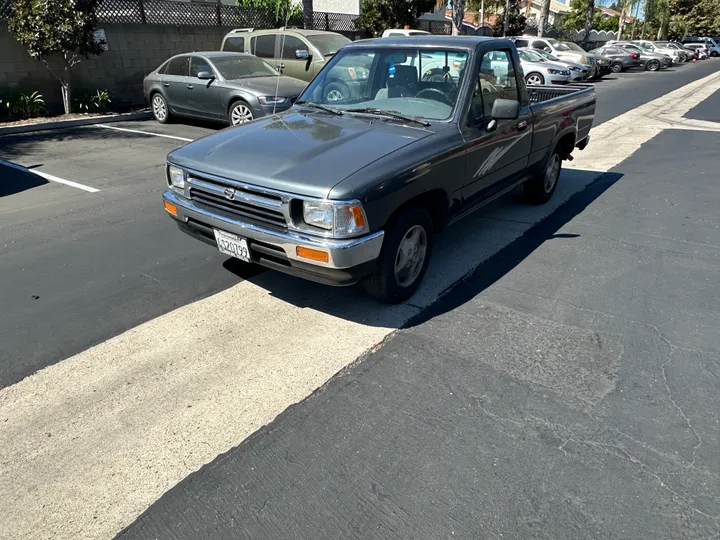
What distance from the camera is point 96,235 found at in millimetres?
5488

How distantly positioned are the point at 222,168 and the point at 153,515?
2.21 m

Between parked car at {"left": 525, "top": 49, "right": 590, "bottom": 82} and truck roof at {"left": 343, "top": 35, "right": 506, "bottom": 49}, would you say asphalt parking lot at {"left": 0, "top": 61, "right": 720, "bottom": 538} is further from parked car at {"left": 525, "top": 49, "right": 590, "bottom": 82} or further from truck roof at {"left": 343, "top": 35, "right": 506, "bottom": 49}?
parked car at {"left": 525, "top": 49, "right": 590, "bottom": 82}

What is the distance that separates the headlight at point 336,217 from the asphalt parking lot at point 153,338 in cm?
81

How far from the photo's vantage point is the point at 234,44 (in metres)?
13.9

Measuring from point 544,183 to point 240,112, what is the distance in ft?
20.3

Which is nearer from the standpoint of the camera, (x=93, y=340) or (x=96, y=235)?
(x=93, y=340)

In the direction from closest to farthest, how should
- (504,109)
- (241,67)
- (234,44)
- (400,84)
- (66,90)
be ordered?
(504,109), (400,84), (241,67), (66,90), (234,44)

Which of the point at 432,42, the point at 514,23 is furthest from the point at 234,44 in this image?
the point at 514,23

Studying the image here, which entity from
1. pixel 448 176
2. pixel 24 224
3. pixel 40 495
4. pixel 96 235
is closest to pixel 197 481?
pixel 40 495

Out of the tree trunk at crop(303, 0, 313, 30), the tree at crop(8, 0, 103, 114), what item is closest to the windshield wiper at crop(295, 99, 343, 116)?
the tree at crop(8, 0, 103, 114)

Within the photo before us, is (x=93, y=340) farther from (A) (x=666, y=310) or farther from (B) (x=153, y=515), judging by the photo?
(A) (x=666, y=310)

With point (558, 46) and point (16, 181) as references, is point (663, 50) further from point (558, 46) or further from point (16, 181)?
point (16, 181)

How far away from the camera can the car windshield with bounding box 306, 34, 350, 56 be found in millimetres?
12976

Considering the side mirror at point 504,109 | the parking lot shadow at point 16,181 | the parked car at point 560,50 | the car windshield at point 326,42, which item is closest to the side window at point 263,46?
the car windshield at point 326,42
